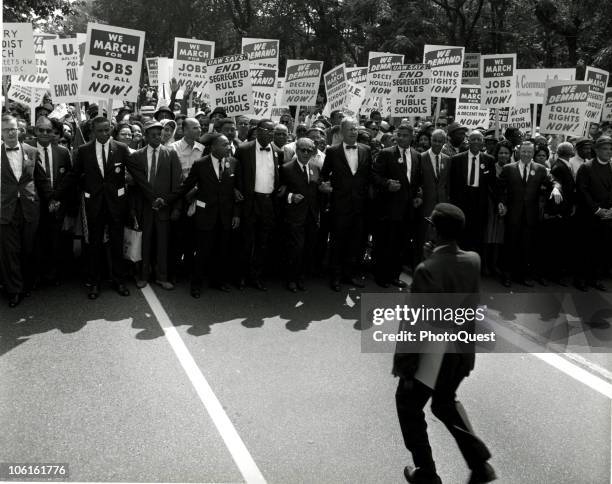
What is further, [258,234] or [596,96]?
[596,96]

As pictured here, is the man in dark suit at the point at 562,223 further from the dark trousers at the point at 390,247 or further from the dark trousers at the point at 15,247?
the dark trousers at the point at 15,247

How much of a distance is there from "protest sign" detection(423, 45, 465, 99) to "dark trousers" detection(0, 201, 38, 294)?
842 cm

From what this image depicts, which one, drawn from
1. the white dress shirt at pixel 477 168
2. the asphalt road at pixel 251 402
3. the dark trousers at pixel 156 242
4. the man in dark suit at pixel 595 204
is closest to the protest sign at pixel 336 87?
the white dress shirt at pixel 477 168

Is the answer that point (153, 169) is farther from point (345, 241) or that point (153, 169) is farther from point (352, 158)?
point (345, 241)

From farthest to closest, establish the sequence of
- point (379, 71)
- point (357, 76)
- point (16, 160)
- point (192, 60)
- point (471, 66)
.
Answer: point (471, 66)
point (357, 76)
point (192, 60)
point (379, 71)
point (16, 160)

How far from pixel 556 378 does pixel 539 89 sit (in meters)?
10.1

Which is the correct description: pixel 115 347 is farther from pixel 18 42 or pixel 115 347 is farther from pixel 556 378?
pixel 18 42

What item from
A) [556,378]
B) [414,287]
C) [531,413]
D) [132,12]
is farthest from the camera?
[132,12]

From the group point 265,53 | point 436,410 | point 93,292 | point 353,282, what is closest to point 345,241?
point 353,282

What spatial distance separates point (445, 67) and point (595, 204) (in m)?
5.20

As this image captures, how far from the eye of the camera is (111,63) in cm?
872

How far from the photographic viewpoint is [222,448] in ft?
15.1

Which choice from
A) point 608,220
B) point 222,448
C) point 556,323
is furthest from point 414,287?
point 608,220

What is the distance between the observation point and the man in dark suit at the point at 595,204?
9195mm
